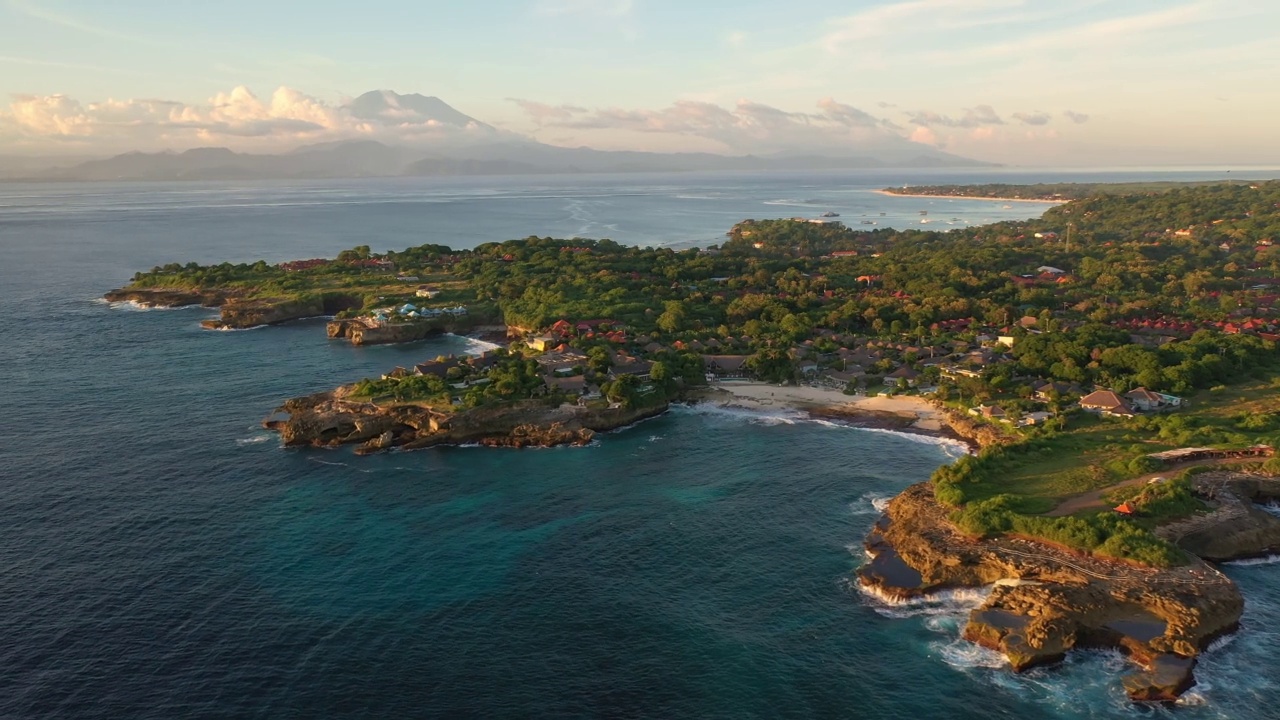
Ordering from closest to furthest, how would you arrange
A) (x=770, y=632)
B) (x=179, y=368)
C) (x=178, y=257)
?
(x=770, y=632) → (x=179, y=368) → (x=178, y=257)

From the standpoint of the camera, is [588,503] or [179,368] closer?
[588,503]

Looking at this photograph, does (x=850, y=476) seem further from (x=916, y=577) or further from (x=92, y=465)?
(x=92, y=465)

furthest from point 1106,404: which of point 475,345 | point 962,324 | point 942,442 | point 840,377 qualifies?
point 475,345

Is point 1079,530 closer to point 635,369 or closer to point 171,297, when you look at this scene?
point 635,369

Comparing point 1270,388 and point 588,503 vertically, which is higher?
point 1270,388

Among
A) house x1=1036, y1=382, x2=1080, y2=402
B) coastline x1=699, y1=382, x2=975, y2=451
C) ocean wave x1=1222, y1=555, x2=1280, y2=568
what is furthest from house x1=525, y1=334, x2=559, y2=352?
ocean wave x1=1222, y1=555, x2=1280, y2=568

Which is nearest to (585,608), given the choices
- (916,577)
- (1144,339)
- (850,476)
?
(916,577)

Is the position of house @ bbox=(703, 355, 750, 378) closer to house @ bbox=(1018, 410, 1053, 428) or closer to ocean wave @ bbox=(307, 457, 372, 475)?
house @ bbox=(1018, 410, 1053, 428)
